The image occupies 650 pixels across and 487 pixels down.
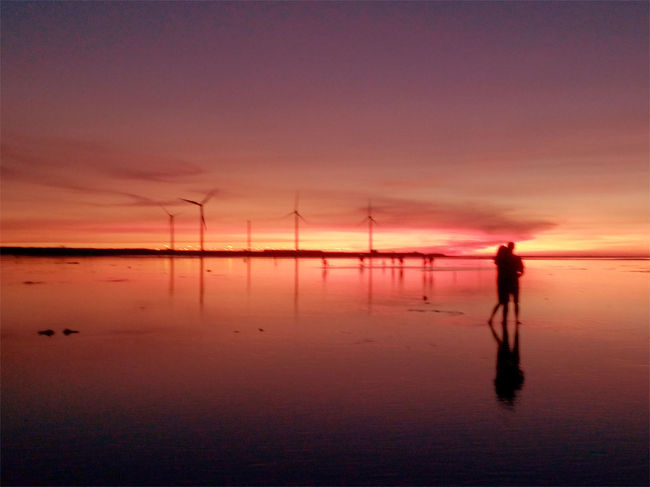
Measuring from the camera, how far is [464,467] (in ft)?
20.3

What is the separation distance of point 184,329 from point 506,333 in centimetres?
854

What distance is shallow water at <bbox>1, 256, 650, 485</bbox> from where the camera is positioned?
6168 mm

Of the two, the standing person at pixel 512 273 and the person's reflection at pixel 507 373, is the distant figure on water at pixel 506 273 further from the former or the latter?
the person's reflection at pixel 507 373

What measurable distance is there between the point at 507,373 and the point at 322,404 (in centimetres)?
390

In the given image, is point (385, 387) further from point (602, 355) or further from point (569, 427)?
point (602, 355)

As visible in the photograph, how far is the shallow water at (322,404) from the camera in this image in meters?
6.17

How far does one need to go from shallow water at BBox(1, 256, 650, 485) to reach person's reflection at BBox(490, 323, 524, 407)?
0.05 metres

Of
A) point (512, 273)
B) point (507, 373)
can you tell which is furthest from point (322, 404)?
point (512, 273)

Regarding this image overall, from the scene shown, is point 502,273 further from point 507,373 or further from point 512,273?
point 507,373

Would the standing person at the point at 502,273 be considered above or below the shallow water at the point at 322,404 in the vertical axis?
above

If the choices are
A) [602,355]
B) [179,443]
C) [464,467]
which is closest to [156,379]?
[179,443]

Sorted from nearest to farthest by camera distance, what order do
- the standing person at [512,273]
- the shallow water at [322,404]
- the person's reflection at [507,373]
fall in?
the shallow water at [322,404] → the person's reflection at [507,373] → the standing person at [512,273]

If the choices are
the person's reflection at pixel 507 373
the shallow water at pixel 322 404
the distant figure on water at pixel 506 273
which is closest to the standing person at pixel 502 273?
the distant figure on water at pixel 506 273

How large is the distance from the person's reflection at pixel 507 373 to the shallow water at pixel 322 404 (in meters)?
0.05
